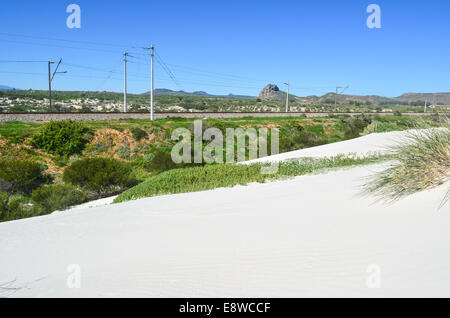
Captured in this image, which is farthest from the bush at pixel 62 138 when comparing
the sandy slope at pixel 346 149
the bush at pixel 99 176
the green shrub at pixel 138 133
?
the sandy slope at pixel 346 149

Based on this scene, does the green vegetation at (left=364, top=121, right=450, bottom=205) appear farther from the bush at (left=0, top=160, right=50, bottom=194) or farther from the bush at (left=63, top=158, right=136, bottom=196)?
the bush at (left=0, top=160, right=50, bottom=194)

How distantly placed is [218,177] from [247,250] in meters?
6.99

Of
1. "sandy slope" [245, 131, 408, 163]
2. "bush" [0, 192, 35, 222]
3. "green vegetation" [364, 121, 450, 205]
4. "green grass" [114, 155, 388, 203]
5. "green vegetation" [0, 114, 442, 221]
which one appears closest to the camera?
"green vegetation" [364, 121, 450, 205]

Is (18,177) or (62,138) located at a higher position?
(62,138)

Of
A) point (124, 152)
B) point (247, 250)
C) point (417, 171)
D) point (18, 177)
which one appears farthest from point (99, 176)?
point (417, 171)

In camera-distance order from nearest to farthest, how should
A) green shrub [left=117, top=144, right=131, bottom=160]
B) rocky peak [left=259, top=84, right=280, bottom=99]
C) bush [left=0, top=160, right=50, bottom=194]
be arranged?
bush [left=0, top=160, right=50, bottom=194]
green shrub [left=117, top=144, right=131, bottom=160]
rocky peak [left=259, top=84, right=280, bottom=99]

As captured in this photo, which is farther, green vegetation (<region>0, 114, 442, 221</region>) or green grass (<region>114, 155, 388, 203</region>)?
green vegetation (<region>0, 114, 442, 221</region>)

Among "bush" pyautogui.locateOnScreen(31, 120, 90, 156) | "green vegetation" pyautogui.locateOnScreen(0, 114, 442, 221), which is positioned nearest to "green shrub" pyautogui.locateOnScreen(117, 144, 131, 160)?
"green vegetation" pyautogui.locateOnScreen(0, 114, 442, 221)

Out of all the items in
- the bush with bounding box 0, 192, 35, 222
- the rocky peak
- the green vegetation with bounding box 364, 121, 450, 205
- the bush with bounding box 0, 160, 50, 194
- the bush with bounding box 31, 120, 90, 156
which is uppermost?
the rocky peak

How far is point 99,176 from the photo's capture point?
14719 mm

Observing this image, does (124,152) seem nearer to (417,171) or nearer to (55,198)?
(55,198)

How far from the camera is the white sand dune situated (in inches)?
131

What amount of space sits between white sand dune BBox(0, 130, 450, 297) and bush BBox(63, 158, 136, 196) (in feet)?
24.9
